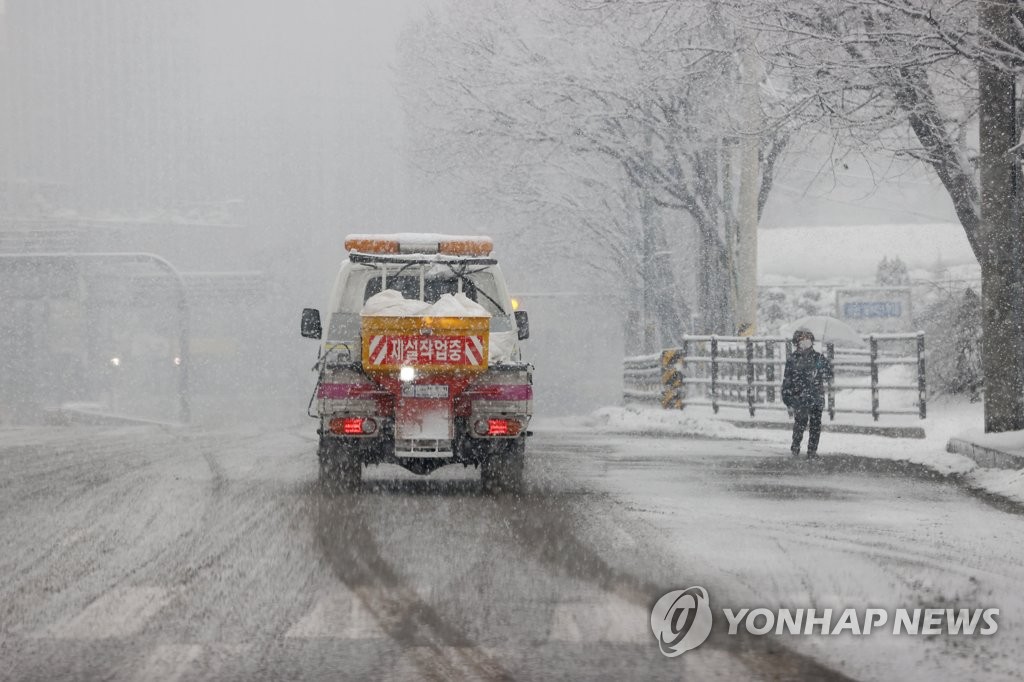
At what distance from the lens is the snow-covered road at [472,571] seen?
210 inches

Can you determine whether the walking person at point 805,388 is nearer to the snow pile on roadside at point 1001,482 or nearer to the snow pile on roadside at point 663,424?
the snow pile on roadside at point 1001,482

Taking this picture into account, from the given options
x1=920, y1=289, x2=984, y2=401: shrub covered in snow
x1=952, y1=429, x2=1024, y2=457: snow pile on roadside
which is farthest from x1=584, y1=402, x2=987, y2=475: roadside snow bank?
x1=920, y1=289, x2=984, y2=401: shrub covered in snow

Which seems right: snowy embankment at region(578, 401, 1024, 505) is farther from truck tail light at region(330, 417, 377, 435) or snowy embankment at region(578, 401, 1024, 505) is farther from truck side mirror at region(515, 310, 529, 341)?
truck tail light at region(330, 417, 377, 435)

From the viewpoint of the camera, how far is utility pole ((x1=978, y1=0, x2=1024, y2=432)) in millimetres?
14977

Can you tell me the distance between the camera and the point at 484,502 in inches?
445

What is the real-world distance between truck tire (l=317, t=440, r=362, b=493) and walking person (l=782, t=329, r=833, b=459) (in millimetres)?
7314

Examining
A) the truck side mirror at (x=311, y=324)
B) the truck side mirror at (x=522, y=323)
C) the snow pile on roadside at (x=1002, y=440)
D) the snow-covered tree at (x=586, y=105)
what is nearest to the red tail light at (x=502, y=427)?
the truck side mirror at (x=522, y=323)

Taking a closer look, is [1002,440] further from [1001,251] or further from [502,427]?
[502,427]

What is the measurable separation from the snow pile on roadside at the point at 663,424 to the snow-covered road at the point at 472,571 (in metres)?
9.14

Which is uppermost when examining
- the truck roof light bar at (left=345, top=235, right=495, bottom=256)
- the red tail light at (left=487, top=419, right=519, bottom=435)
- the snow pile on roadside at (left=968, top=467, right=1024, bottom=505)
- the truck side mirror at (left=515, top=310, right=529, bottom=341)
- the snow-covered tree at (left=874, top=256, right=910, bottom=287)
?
the snow-covered tree at (left=874, top=256, right=910, bottom=287)

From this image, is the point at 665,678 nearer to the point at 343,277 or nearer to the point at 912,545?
the point at 912,545

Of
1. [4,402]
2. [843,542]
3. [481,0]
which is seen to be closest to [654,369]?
[481,0]

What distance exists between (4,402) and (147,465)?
44.6 m

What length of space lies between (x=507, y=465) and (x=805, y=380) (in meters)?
6.83
